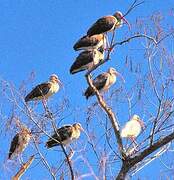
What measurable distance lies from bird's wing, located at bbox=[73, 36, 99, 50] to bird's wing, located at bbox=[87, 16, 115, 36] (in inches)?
14.9

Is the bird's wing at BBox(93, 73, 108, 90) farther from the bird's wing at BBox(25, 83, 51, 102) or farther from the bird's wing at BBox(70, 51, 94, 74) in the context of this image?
the bird's wing at BBox(25, 83, 51, 102)

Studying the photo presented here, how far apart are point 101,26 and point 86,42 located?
29.5 inches

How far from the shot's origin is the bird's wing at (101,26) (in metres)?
14.0

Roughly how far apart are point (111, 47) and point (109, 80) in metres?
5.00

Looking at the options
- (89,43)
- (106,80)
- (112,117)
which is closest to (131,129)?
(112,117)

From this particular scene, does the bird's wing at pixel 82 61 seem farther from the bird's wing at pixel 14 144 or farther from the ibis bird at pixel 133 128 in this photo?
the ibis bird at pixel 133 128

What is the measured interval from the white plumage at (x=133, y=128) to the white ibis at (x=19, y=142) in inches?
61.2

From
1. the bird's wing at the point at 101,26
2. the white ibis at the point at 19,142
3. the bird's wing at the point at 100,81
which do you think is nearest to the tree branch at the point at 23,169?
the white ibis at the point at 19,142

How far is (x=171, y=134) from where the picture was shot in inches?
387

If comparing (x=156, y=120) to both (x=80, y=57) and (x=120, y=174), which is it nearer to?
(x=120, y=174)

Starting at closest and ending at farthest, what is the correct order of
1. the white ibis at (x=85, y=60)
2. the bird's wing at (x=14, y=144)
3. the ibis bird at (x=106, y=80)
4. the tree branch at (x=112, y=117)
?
the tree branch at (x=112, y=117), the bird's wing at (x=14, y=144), the white ibis at (x=85, y=60), the ibis bird at (x=106, y=80)

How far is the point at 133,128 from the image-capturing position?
11625mm

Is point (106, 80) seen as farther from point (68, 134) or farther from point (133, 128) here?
point (133, 128)

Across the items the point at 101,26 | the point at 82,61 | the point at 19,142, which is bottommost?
the point at 19,142
